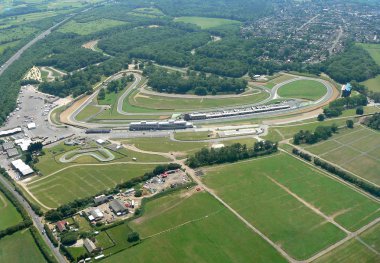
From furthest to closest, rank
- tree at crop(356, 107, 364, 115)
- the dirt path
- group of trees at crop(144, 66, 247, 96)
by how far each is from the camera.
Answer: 1. group of trees at crop(144, 66, 247, 96)
2. tree at crop(356, 107, 364, 115)
3. the dirt path

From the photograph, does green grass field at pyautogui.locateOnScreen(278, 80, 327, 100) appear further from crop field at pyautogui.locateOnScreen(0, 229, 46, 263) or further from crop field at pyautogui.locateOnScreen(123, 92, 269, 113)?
crop field at pyautogui.locateOnScreen(0, 229, 46, 263)

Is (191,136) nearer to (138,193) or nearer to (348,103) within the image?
(138,193)

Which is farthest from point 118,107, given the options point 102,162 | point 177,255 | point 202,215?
point 177,255

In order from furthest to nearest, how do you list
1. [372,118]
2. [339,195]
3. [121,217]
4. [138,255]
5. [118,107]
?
1. [118,107]
2. [372,118]
3. [339,195]
4. [121,217]
5. [138,255]

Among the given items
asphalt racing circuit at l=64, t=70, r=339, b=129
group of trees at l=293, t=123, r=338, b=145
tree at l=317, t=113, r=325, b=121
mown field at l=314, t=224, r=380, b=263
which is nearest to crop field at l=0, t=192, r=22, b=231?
asphalt racing circuit at l=64, t=70, r=339, b=129

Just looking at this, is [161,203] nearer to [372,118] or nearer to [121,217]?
[121,217]

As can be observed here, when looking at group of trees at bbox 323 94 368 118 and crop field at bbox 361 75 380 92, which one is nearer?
group of trees at bbox 323 94 368 118
